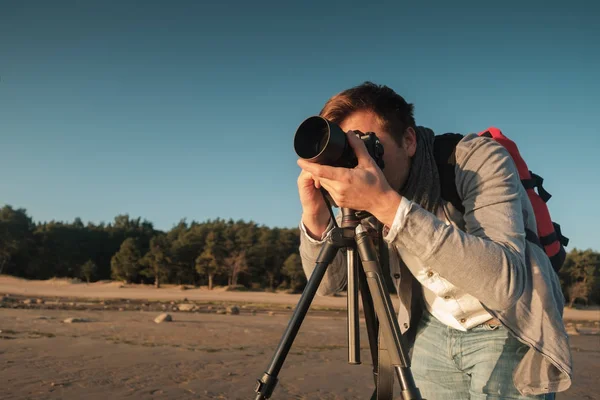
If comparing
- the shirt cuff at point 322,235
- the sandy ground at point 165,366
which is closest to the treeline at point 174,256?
the sandy ground at point 165,366

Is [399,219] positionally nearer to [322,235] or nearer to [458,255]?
[458,255]

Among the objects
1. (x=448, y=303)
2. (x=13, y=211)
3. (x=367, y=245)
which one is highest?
(x=13, y=211)

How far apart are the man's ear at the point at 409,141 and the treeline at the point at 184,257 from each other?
32.4 m

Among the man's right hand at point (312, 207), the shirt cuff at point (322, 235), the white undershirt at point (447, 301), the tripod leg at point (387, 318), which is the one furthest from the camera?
the shirt cuff at point (322, 235)

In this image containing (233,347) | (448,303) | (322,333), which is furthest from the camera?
(322,333)

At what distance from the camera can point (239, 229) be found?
125 feet

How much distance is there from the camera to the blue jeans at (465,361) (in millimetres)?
1467

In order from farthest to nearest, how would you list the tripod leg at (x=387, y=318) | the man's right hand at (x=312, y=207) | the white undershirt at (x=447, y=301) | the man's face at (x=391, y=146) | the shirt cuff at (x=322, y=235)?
the shirt cuff at (x=322, y=235) → the man's right hand at (x=312, y=207) → the man's face at (x=391, y=146) → the white undershirt at (x=447, y=301) → the tripod leg at (x=387, y=318)

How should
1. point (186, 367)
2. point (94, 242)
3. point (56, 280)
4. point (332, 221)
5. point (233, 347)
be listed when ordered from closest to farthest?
point (332, 221), point (186, 367), point (233, 347), point (56, 280), point (94, 242)

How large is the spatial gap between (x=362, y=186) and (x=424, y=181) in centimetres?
35


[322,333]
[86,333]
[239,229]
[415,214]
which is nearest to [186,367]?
[86,333]

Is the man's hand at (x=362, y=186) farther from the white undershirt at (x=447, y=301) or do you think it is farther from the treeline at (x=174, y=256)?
the treeline at (x=174, y=256)

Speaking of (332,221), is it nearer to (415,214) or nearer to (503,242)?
(415,214)

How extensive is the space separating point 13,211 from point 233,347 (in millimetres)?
39135
